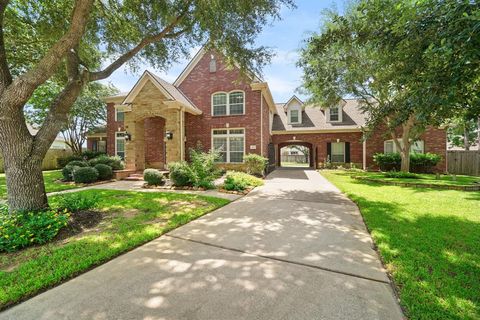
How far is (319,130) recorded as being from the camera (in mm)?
18750

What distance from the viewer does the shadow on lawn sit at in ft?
7.23

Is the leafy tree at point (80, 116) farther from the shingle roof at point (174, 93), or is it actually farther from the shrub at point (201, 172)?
Result: the shrub at point (201, 172)

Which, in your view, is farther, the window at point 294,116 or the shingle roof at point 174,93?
the window at point 294,116

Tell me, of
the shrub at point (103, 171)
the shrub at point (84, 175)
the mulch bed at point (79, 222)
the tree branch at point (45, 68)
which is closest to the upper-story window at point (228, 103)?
the shrub at point (103, 171)

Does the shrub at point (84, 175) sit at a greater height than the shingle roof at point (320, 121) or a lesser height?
lesser

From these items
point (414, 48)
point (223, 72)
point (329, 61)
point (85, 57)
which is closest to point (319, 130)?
point (329, 61)

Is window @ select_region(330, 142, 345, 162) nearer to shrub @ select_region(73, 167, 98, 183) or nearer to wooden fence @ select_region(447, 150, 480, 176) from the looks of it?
wooden fence @ select_region(447, 150, 480, 176)

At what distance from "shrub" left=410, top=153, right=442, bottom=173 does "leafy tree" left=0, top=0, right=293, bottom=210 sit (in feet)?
48.0

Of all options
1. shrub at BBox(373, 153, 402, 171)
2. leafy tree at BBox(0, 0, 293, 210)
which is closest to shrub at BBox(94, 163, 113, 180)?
leafy tree at BBox(0, 0, 293, 210)

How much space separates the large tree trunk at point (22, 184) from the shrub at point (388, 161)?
19169 mm

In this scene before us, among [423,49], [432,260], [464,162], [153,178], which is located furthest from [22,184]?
[464,162]

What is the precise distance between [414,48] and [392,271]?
12.3 feet

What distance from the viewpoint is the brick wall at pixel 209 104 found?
1409cm

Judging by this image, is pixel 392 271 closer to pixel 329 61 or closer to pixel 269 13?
pixel 269 13
